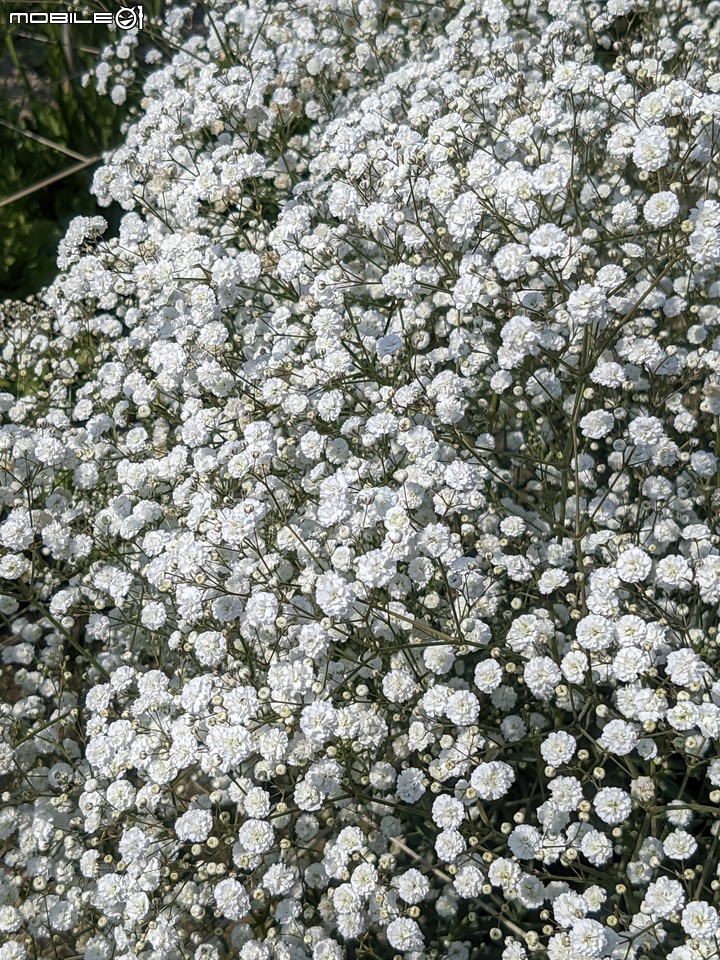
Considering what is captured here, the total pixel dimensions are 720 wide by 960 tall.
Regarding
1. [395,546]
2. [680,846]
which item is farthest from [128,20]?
[680,846]

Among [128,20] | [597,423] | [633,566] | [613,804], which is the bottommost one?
[613,804]

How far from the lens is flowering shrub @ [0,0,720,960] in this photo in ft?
8.70

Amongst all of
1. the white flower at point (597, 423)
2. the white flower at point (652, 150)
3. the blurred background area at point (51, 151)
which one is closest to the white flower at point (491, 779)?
the white flower at point (597, 423)

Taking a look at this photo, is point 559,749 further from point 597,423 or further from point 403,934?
point 597,423

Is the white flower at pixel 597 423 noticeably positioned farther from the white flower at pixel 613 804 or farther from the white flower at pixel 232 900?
the white flower at pixel 232 900

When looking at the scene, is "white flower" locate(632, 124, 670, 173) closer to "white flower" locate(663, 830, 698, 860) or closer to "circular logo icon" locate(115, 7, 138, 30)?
"white flower" locate(663, 830, 698, 860)

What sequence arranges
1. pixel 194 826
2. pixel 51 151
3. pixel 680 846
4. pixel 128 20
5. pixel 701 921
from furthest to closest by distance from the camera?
pixel 51 151 < pixel 128 20 < pixel 194 826 < pixel 680 846 < pixel 701 921

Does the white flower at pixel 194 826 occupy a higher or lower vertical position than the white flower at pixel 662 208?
lower

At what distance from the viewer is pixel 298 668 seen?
2.67 m

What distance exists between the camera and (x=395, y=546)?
2.73 metres

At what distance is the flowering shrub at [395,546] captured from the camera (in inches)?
104

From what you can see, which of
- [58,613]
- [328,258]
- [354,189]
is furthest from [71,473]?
[354,189]

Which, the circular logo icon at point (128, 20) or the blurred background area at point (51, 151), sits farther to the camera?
the blurred background area at point (51, 151)

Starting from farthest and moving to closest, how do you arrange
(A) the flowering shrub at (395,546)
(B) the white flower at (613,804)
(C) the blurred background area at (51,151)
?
1. (C) the blurred background area at (51,151)
2. (A) the flowering shrub at (395,546)
3. (B) the white flower at (613,804)
